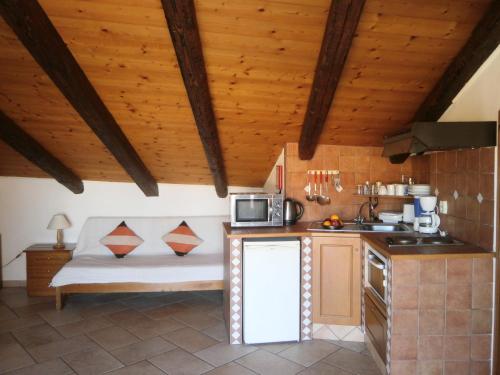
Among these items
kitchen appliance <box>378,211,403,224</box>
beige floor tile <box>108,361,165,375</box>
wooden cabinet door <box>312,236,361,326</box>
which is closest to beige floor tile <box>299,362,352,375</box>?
wooden cabinet door <box>312,236,361,326</box>

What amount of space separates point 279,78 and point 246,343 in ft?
6.71

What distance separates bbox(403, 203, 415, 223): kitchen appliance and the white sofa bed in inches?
69.4

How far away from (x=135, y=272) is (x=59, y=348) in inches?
35.3

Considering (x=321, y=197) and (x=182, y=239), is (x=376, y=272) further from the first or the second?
(x=182, y=239)

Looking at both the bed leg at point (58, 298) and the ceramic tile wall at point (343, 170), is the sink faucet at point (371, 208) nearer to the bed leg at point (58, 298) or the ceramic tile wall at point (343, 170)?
the ceramic tile wall at point (343, 170)

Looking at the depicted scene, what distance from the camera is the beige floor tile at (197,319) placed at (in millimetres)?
3293

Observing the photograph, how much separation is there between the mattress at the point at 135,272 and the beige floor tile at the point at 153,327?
38 centimetres

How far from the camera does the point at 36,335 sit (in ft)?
10.1

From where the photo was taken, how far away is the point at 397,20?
7.45 feet

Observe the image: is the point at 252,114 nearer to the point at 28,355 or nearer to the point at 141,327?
the point at 141,327

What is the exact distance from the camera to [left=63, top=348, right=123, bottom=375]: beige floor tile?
256 centimetres

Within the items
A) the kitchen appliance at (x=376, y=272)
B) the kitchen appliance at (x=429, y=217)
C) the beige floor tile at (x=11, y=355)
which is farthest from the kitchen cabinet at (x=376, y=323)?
the beige floor tile at (x=11, y=355)

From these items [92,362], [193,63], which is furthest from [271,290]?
[193,63]

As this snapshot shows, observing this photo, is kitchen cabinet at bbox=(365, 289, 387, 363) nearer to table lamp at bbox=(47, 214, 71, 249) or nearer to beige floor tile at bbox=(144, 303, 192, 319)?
beige floor tile at bbox=(144, 303, 192, 319)
